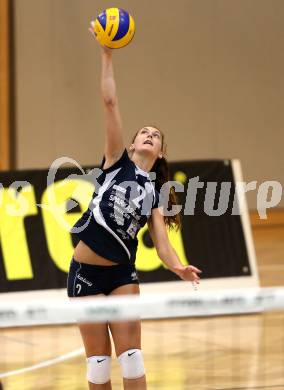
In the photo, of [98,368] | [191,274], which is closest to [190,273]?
[191,274]

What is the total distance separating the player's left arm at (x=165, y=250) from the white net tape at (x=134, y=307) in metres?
0.88

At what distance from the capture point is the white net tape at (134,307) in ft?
13.4

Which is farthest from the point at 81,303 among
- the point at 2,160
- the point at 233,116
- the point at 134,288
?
the point at 233,116

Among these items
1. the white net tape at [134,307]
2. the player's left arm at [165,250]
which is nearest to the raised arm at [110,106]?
the player's left arm at [165,250]

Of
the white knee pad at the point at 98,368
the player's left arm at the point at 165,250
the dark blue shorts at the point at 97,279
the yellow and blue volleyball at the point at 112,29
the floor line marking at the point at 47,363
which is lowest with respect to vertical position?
the floor line marking at the point at 47,363

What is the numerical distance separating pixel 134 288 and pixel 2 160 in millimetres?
8595

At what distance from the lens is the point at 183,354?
7.61 m

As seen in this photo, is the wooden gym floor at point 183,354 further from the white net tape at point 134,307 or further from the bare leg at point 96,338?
the white net tape at point 134,307

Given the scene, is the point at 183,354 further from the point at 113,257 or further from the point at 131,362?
the point at 113,257

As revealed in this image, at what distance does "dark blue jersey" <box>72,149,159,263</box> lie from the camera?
5.15 meters

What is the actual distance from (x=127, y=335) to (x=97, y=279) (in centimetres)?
36

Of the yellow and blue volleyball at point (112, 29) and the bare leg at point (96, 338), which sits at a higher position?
the yellow and blue volleyball at point (112, 29)

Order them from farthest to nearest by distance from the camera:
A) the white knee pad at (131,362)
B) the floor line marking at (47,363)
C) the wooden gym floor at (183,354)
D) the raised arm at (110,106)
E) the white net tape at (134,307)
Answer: the floor line marking at (47,363)
the wooden gym floor at (183,354)
the white knee pad at (131,362)
the raised arm at (110,106)
the white net tape at (134,307)

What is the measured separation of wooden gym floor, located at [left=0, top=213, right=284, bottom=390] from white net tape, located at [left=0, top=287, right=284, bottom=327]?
2.43 meters
